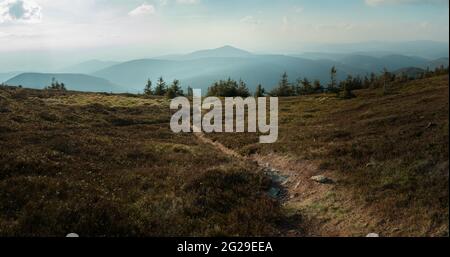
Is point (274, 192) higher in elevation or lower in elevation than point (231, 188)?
lower

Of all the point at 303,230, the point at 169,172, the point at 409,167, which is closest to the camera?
the point at 303,230

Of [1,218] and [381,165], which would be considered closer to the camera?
[1,218]

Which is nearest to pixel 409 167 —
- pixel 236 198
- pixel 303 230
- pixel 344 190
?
pixel 344 190

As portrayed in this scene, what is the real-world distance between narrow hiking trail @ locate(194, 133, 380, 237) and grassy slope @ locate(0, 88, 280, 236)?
925 mm

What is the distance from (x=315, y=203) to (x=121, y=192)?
8151 mm

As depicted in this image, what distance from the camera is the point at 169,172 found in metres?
21.3

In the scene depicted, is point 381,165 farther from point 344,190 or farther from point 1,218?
point 1,218

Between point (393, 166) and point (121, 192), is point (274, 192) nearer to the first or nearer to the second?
point (393, 166)

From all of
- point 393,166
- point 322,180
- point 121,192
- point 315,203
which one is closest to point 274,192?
point 322,180

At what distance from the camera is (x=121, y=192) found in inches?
667

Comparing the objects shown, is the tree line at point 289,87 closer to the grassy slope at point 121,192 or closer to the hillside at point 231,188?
the grassy slope at point 121,192

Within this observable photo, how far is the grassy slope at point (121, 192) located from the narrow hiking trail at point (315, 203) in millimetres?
925

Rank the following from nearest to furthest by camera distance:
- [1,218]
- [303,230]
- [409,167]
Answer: [1,218], [303,230], [409,167]
